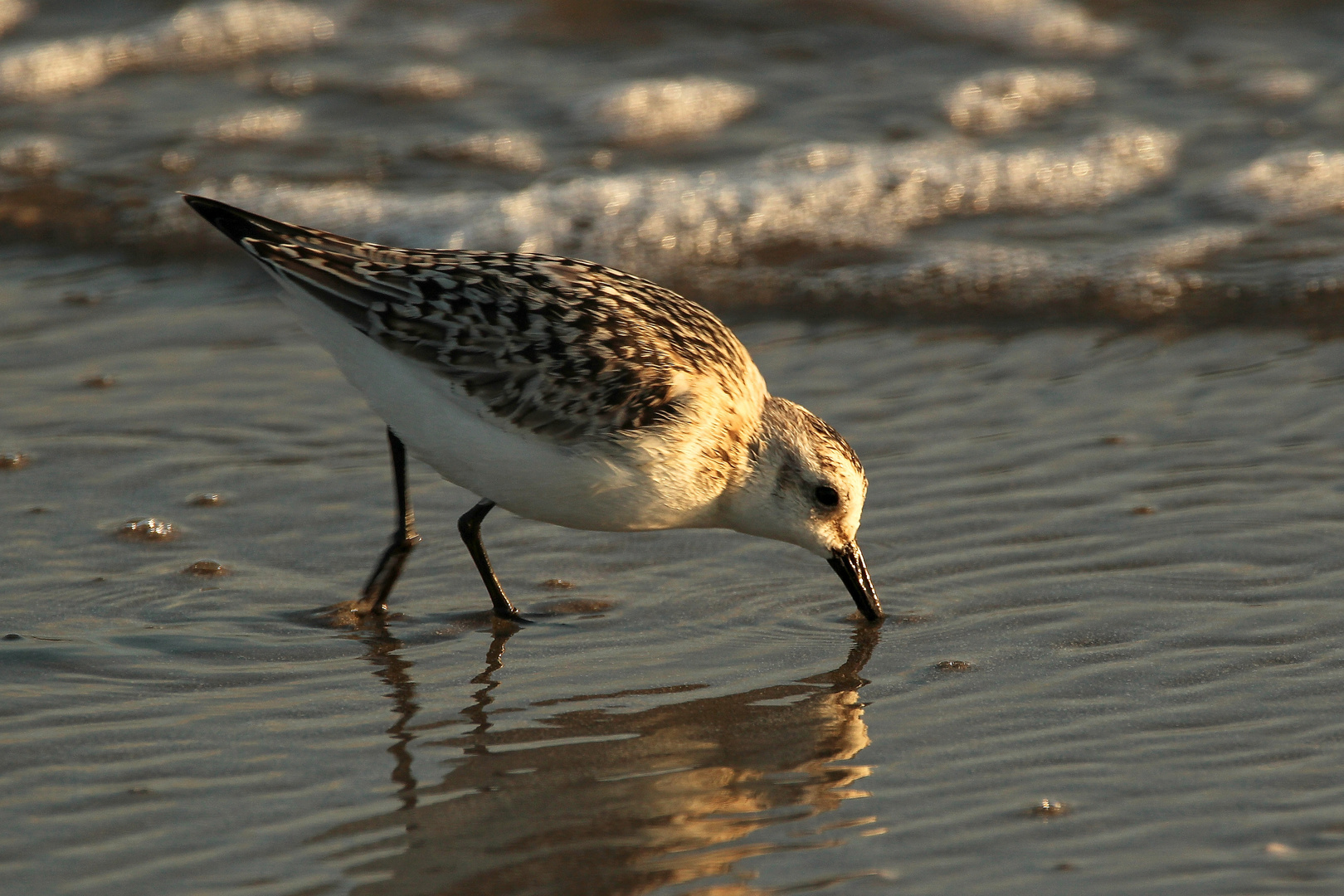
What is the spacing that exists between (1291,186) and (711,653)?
17.0 feet

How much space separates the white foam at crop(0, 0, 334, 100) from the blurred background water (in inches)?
1.6

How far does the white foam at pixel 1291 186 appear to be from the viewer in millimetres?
8094

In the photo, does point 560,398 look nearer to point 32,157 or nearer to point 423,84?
point 32,157

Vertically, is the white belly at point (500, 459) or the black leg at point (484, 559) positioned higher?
the white belly at point (500, 459)

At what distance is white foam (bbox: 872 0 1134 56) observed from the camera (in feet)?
35.2

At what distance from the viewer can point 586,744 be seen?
393 centimetres

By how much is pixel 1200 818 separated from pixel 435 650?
211 cm

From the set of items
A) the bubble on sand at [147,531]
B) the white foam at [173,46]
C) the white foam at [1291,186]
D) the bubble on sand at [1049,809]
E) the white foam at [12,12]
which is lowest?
the bubble on sand at [1049,809]

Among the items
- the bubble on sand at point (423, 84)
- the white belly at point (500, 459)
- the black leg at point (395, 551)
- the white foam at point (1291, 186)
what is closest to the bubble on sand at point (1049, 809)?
the white belly at point (500, 459)

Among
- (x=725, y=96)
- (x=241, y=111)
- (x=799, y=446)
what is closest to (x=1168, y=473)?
(x=799, y=446)

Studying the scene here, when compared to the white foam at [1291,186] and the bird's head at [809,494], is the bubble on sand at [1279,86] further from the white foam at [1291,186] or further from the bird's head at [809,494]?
the bird's head at [809,494]

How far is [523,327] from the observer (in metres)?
4.57

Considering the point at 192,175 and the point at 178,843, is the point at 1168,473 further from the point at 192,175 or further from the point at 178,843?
the point at 192,175

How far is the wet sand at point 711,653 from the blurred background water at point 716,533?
0.7 inches
